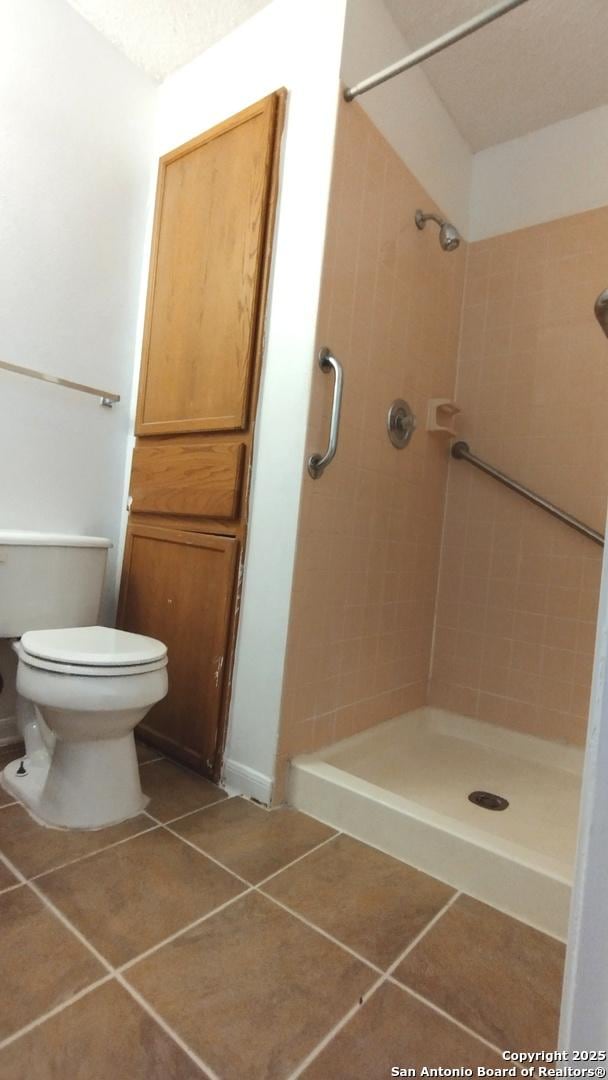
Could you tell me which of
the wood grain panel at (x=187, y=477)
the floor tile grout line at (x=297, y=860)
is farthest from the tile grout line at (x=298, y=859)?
the wood grain panel at (x=187, y=477)

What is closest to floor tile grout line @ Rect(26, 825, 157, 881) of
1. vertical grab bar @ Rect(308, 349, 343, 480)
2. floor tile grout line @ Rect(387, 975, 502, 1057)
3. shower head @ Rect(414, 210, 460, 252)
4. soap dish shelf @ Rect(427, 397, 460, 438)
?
floor tile grout line @ Rect(387, 975, 502, 1057)

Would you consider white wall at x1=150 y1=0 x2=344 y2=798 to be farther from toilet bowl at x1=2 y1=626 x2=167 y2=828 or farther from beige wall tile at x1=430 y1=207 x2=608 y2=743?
beige wall tile at x1=430 y1=207 x2=608 y2=743

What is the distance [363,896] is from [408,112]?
7.04 ft

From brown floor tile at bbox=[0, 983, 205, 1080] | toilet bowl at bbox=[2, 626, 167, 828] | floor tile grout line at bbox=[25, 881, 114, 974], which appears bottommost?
brown floor tile at bbox=[0, 983, 205, 1080]

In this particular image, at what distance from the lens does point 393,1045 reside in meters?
0.78

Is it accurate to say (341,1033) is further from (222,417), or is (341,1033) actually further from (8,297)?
(8,297)

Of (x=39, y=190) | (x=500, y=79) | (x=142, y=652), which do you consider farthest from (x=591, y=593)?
(x=39, y=190)

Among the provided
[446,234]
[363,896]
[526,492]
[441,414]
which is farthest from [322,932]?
[446,234]

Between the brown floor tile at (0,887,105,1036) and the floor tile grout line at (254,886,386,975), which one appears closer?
the brown floor tile at (0,887,105,1036)

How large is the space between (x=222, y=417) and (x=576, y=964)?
137cm

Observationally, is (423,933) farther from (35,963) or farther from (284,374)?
(284,374)

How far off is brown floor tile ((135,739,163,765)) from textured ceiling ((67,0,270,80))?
2183 millimetres

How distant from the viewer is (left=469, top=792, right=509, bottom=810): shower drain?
1.51 m

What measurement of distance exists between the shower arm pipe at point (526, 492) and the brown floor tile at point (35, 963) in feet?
5.44
